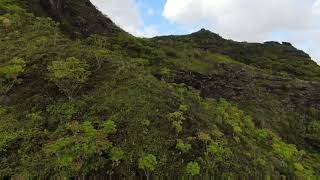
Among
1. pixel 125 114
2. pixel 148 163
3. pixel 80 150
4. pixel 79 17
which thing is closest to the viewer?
pixel 148 163

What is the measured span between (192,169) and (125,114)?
9.69 meters

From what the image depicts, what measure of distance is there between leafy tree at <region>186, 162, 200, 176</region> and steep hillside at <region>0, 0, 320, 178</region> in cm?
10

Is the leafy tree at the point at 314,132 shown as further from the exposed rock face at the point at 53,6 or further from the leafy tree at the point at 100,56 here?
the exposed rock face at the point at 53,6

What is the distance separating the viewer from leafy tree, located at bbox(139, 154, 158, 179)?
155 ft

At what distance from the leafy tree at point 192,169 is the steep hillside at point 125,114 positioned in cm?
10

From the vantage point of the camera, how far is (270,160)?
6475 centimetres

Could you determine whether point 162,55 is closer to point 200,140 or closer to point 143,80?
point 143,80

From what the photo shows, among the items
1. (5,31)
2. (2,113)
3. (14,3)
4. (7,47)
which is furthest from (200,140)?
(14,3)

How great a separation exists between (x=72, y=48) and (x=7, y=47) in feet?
28.5

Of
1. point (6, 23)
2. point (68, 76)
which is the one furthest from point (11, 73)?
point (6, 23)

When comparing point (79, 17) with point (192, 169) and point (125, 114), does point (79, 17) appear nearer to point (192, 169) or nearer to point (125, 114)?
point (125, 114)

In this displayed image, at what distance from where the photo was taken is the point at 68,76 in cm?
5769

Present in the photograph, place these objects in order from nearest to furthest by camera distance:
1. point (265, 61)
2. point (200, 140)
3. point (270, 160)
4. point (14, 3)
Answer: point (200, 140) → point (270, 160) → point (14, 3) → point (265, 61)

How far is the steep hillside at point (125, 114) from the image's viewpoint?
49.2m
